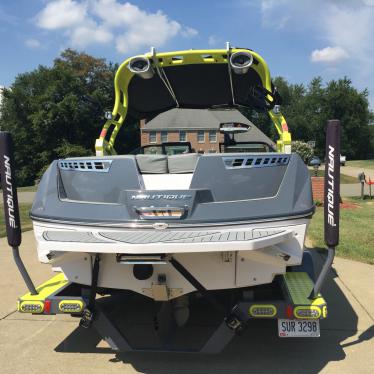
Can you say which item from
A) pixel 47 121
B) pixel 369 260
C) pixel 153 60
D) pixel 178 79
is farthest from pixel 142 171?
pixel 47 121

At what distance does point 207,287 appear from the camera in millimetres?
2982

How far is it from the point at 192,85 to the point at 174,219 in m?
2.60

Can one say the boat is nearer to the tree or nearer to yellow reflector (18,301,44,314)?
yellow reflector (18,301,44,314)

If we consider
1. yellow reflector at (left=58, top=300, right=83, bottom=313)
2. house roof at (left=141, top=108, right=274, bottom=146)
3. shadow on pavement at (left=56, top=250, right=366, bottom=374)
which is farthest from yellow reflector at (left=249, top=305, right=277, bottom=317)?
house roof at (left=141, top=108, right=274, bottom=146)

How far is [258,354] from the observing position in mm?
3383

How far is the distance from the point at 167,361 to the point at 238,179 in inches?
58.9

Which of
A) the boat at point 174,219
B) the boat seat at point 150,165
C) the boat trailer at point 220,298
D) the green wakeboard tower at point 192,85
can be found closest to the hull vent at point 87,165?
the boat at point 174,219

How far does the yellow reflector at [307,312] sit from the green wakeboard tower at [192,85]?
1.80 meters

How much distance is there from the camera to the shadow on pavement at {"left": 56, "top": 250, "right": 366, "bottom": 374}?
3.17 metres

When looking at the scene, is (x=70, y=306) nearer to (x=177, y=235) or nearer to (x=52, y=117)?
(x=177, y=235)

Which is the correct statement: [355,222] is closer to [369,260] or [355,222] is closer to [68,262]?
[369,260]

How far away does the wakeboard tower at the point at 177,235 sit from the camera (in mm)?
2727

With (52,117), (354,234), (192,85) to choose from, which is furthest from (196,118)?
(52,117)

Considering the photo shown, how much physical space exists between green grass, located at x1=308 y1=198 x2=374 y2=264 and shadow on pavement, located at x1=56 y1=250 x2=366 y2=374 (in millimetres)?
2665
